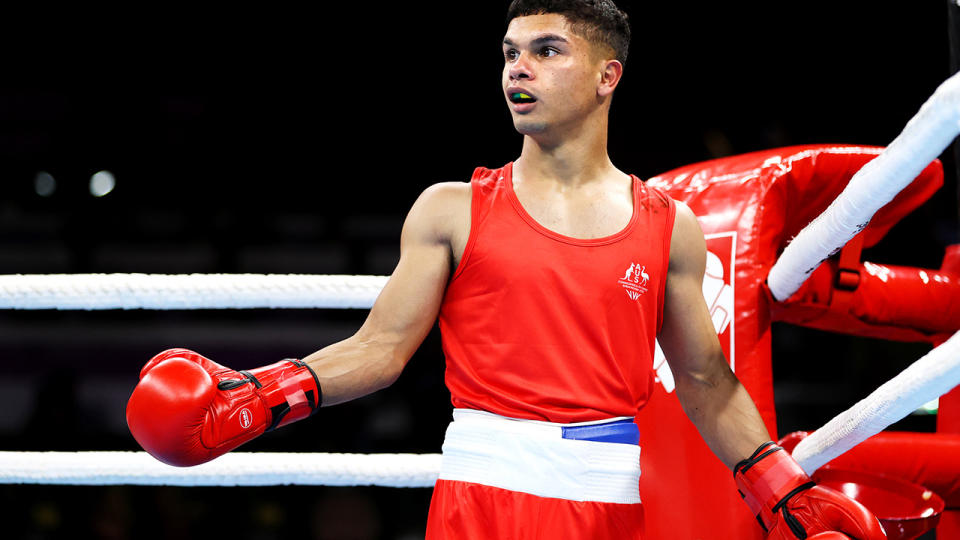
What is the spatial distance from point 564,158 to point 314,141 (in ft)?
12.5

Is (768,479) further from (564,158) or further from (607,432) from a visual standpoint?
(564,158)

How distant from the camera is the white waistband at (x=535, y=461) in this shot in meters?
1.16

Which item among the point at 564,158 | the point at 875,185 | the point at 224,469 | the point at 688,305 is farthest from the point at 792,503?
the point at 224,469

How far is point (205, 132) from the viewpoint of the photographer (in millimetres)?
4977

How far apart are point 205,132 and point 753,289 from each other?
4.14 m

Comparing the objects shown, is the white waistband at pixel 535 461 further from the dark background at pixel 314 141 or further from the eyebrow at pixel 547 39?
the dark background at pixel 314 141

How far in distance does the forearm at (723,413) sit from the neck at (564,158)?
37cm

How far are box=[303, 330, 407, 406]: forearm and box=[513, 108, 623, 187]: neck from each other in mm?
347

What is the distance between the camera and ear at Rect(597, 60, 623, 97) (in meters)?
1.33

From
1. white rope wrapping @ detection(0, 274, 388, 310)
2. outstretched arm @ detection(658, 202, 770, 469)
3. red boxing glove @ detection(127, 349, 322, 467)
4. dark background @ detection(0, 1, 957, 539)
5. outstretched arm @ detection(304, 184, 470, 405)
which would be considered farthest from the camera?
dark background @ detection(0, 1, 957, 539)

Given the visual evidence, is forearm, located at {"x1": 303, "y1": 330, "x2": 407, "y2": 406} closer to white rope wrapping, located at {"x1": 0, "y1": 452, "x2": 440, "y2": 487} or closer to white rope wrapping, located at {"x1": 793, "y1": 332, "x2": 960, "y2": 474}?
white rope wrapping, located at {"x1": 0, "y1": 452, "x2": 440, "y2": 487}

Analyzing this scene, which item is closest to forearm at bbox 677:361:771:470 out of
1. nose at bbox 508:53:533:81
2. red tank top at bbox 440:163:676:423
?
red tank top at bbox 440:163:676:423

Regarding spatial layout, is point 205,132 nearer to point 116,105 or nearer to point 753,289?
point 116,105

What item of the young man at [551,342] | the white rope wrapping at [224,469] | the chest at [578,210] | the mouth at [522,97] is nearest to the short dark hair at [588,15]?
the young man at [551,342]
